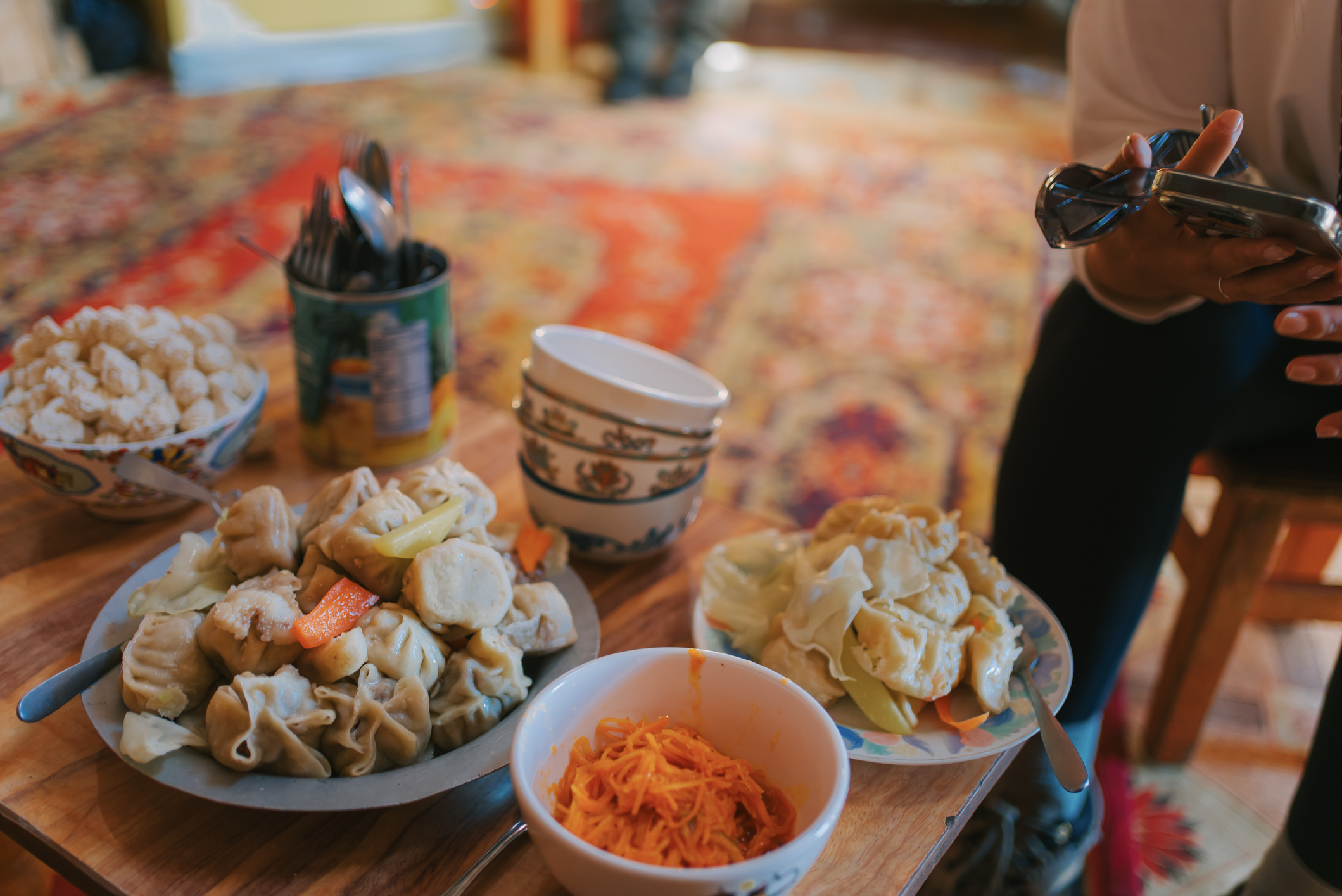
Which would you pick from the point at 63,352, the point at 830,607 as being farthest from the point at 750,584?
the point at 63,352

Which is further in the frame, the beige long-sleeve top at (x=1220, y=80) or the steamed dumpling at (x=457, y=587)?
the beige long-sleeve top at (x=1220, y=80)

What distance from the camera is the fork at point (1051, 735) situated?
58 cm

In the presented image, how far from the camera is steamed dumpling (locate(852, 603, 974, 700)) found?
2.09ft

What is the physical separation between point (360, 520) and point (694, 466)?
0.29 metres

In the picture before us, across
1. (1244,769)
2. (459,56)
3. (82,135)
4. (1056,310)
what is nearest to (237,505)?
(1056,310)

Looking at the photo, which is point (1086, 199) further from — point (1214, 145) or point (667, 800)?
point (667, 800)

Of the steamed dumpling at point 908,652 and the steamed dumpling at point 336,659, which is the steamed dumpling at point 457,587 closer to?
the steamed dumpling at point 336,659

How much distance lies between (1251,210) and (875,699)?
0.39 meters

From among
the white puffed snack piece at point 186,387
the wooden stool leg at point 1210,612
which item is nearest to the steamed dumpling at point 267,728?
the white puffed snack piece at point 186,387

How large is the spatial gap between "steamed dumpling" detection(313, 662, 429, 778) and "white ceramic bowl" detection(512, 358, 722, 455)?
26cm

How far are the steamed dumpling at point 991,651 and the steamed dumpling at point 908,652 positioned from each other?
1 cm

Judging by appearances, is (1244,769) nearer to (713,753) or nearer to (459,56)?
(713,753)

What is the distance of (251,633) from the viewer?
57 cm

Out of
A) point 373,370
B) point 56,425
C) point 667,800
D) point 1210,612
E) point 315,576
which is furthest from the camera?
point 1210,612
